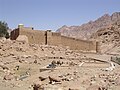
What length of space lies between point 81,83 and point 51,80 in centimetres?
133

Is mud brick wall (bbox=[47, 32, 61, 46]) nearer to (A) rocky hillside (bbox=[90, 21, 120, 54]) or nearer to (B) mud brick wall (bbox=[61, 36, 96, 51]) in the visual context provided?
(B) mud brick wall (bbox=[61, 36, 96, 51])

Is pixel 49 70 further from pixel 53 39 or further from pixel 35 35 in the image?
pixel 53 39

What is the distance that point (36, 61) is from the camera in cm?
2162

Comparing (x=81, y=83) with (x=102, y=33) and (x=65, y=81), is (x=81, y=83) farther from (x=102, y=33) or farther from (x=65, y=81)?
(x=102, y=33)

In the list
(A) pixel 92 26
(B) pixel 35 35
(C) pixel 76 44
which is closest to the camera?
(B) pixel 35 35

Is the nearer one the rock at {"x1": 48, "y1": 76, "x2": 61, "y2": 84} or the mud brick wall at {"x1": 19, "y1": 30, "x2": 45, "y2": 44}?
the rock at {"x1": 48, "y1": 76, "x2": 61, "y2": 84}

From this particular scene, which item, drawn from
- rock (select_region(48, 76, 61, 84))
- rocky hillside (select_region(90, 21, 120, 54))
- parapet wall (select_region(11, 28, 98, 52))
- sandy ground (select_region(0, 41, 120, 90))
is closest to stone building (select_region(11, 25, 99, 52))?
parapet wall (select_region(11, 28, 98, 52))

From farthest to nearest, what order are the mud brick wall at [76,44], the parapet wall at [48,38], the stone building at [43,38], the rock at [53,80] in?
the mud brick wall at [76,44]
the parapet wall at [48,38]
the stone building at [43,38]
the rock at [53,80]

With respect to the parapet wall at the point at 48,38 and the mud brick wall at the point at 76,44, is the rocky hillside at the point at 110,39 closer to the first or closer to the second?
the mud brick wall at the point at 76,44

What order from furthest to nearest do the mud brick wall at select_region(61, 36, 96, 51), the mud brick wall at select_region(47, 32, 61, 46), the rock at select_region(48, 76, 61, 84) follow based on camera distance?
the mud brick wall at select_region(61, 36, 96, 51)
the mud brick wall at select_region(47, 32, 61, 46)
the rock at select_region(48, 76, 61, 84)

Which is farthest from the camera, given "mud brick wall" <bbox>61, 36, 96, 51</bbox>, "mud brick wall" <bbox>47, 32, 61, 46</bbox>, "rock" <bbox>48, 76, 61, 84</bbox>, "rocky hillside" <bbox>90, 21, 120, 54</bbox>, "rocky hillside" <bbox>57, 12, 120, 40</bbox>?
"rocky hillside" <bbox>57, 12, 120, 40</bbox>

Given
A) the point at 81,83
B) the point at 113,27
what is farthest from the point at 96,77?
the point at 113,27

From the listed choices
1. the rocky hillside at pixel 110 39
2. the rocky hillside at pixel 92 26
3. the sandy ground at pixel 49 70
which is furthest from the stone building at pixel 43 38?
the rocky hillside at pixel 92 26

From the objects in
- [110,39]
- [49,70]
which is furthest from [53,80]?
[110,39]
